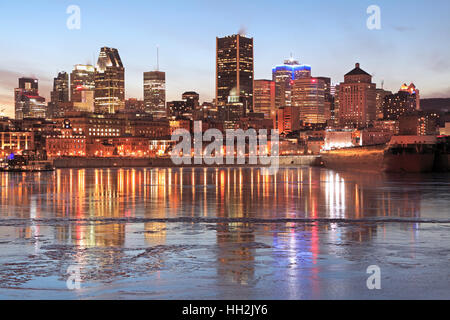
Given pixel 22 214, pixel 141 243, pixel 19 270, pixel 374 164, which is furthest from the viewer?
pixel 374 164

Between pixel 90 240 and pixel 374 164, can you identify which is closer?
pixel 90 240

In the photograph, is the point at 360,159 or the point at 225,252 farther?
the point at 360,159

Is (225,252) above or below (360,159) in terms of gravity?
below

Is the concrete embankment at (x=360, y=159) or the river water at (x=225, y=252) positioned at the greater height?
the concrete embankment at (x=360, y=159)

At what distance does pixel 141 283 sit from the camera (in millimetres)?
13562

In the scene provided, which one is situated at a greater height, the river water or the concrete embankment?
the concrete embankment

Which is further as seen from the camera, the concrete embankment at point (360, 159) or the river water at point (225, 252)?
the concrete embankment at point (360, 159)

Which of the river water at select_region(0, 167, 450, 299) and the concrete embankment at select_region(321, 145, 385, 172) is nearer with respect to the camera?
the river water at select_region(0, 167, 450, 299)

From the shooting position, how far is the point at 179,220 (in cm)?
2667

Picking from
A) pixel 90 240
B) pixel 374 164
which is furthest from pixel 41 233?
pixel 374 164

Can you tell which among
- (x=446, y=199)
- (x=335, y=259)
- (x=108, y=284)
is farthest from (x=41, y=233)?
(x=446, y=199)
